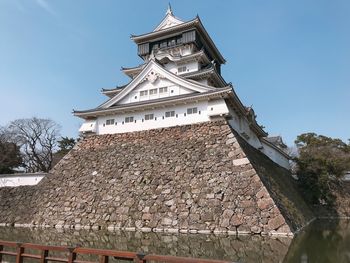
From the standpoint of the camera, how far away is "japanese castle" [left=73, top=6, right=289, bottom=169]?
13.6 meters

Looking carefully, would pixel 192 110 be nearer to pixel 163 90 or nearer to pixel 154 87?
pixel 163 90

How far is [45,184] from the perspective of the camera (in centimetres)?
1416

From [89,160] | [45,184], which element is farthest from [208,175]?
[45,184]

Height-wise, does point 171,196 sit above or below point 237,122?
below

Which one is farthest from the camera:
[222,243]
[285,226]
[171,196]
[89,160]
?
[89,160]

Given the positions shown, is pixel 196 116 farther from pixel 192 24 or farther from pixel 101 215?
pixel 192 24

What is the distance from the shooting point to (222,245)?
748 cm

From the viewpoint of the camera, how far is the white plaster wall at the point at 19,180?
593 inches

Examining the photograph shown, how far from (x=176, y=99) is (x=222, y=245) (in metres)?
7.68

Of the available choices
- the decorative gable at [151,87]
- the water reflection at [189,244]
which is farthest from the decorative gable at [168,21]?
the water reflection at [189,244]

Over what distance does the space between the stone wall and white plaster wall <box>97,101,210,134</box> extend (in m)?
0.32

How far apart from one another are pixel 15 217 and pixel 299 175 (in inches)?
682

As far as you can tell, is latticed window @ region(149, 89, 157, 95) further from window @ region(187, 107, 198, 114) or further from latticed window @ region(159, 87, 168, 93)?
window @ region(187, 107, 198, 114)

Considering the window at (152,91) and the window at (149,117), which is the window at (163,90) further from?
the window at (149,117)
